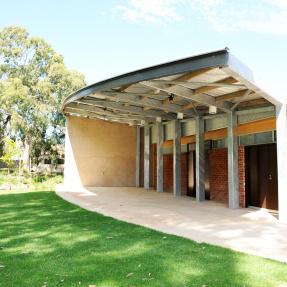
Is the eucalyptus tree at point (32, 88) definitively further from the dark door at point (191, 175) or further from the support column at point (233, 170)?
the support column at point (233, 170)

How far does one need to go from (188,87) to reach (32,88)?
21.8m

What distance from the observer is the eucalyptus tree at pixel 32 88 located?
24.2 meters

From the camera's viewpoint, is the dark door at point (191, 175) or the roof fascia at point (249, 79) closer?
the roof fascia at point (249, 79)

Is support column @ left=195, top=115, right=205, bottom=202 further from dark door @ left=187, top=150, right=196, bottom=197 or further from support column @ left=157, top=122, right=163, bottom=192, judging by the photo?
support column @ left=157, top=122, right=163, bottom=192

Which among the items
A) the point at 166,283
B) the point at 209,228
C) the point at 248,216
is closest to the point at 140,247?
the point at 166,283

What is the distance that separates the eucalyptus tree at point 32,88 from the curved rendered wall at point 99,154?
890 centimetres

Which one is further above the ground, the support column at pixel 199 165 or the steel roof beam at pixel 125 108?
the steel roof beam at pixel 125 108

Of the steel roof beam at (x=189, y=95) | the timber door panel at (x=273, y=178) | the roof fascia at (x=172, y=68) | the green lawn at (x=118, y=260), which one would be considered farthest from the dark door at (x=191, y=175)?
the green lawn at (x=118, y=260)

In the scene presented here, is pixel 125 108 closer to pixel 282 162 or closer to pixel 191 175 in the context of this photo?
pixel 191 175

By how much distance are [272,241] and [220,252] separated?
159cm

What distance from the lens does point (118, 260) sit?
3881 mm

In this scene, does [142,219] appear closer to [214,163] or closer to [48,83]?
[214,163]

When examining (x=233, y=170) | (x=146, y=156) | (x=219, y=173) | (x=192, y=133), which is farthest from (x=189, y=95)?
(x=146, y=156)

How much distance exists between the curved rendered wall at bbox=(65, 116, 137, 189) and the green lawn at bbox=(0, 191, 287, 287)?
1074 centimetres
